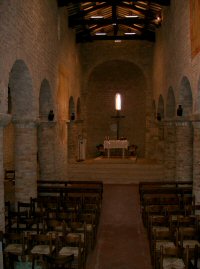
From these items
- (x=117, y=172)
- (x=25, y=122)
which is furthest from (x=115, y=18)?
(x=25, y=122)

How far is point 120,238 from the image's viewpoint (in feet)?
36.4

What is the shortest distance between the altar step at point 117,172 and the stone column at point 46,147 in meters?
4.60

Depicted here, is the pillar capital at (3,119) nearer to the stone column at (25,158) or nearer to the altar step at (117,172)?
the stone column at (25,158)

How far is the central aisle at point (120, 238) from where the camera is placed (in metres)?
9.17

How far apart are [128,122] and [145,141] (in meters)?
2.12

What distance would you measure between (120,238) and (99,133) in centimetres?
1680

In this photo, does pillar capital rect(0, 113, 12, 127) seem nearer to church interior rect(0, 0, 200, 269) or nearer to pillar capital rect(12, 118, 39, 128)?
church interior rect(0, 0, 200, 269)

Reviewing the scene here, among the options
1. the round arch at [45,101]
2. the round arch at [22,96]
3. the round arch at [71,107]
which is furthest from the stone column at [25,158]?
the round arch at [71,107]

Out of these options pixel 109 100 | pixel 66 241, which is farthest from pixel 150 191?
pixel 109 100

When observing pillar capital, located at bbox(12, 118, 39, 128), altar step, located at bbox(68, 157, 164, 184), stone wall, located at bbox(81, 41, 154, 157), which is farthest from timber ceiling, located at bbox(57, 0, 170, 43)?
altar step, located at bbox(68, 157, 164, 184)

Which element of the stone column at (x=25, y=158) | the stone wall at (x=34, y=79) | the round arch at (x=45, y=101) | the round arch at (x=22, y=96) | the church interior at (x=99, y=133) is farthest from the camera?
the round arch at (x=45, y=101)

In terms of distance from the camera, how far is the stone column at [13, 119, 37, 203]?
1280 cm

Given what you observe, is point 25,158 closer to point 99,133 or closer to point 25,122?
point 25,122

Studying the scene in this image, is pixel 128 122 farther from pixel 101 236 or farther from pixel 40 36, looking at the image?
pixel 101 236
